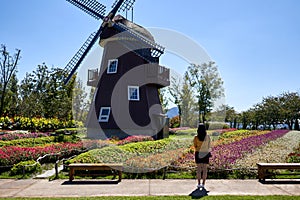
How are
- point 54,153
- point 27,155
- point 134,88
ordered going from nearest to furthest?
point 27,155
point 54,153
point 134,88

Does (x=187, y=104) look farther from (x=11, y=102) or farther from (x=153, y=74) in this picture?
(x=11, y=102)

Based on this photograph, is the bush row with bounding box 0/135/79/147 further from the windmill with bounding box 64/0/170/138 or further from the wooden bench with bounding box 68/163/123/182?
the wooden bench with bounding box 68/163/123/182

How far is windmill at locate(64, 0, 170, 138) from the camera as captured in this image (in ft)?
64.0

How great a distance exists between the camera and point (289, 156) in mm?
11273

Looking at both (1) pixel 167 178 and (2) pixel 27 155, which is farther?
(2) pixel 27 155

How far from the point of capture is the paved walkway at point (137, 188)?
6914 millimetres

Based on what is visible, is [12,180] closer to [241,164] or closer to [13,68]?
[241,164]

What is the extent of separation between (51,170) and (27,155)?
150cm

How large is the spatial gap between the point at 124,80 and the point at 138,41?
2987 millimetres

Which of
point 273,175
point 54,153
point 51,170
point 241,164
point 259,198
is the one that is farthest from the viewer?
point 54,153

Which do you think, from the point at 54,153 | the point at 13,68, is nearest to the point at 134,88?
the point at 54,153

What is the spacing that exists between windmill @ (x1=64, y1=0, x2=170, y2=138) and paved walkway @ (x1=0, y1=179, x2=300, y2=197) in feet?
36.0

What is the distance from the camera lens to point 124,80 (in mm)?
20141

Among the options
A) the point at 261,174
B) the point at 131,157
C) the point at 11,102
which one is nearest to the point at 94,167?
the point at 131,157
